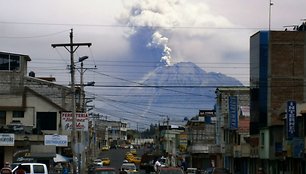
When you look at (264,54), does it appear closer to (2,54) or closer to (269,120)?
(269,120)

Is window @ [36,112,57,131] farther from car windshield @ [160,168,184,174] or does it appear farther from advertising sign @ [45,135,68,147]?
car windshield @ [160,168,184,174]

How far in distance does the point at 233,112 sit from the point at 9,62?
24.7 meters

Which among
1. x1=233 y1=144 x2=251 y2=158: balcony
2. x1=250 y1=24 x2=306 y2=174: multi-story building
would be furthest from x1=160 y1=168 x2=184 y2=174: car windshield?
x1=233 y1=144 x2=251 y2=158: balcony

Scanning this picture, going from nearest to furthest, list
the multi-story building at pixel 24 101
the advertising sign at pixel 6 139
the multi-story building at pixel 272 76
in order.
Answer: the advertising sign at pixel 6 139
the multi-story building at pixel 272 76
the multi-story building at pixel 24 101

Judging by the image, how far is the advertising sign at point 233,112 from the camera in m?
84.6

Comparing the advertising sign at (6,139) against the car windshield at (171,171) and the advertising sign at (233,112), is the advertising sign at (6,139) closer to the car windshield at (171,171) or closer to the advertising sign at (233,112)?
the advertising sign at (233,112)

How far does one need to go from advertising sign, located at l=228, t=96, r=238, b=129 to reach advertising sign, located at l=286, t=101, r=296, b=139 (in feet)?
90.7

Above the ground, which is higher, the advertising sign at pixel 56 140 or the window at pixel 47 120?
the window at pixel 47 120

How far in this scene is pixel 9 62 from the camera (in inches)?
3413

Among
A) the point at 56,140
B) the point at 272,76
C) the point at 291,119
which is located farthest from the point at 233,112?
the point at 291,119

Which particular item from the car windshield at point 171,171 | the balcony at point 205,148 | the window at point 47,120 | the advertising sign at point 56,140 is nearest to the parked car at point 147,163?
the balcony at point 205,148

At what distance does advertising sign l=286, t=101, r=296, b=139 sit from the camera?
181ft

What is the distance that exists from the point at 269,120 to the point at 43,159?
68.5 ft

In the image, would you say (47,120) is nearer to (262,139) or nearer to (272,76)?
(272,76)
